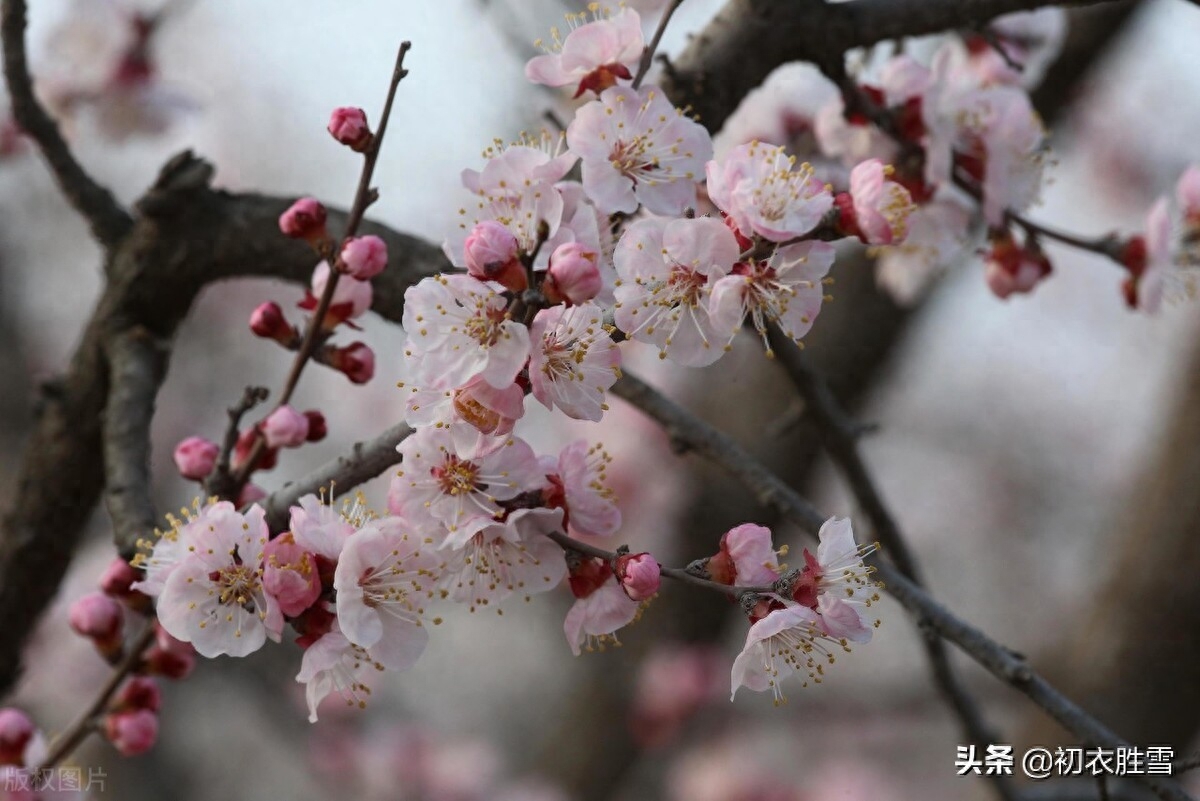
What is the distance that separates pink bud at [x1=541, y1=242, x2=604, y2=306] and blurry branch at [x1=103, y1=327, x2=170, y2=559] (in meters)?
0.63

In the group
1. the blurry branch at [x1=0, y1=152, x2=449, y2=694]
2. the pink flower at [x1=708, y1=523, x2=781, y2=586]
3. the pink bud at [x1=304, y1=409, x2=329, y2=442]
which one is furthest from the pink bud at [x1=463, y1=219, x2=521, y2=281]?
the blurry branch at [x1=0, y1=152, x2=449, y2=694]

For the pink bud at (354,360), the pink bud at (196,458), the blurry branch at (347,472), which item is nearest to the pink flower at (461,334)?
the blurry branch at (347,472)

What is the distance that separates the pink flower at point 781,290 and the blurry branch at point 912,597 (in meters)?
0.35

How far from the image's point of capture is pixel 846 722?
220 inches

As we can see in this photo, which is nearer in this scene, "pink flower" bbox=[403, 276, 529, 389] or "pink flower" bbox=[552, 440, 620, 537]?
"pink flower" bbox=[403, 276, 529, 389]

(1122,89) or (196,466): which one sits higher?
(1122,89)

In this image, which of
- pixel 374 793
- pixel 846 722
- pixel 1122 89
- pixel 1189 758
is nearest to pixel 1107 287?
pixel 1122 89

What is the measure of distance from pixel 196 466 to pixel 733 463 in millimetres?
664

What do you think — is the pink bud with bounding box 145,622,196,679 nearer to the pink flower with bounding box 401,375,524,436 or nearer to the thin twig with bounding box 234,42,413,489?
the thin twig with bounding box 234,42,413,489

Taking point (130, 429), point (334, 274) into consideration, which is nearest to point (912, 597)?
point (334, 274)

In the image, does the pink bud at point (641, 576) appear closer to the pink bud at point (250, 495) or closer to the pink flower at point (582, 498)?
the pink flower at point (582, 498)

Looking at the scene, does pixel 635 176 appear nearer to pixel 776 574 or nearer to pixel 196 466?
pixel 776 574

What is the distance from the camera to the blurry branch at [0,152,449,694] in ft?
5.18

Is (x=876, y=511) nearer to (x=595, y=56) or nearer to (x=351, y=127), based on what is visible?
(x=595, y=56)
